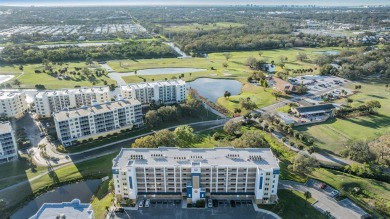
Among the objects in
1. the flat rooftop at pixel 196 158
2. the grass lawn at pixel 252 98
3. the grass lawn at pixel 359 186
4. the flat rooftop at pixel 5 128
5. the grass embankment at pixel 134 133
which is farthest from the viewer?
the grass lawn at pixel 252 98

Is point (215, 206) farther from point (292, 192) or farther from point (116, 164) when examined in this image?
point (116, 164)

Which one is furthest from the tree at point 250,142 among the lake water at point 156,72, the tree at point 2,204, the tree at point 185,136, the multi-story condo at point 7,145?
the lake water at point 156,72

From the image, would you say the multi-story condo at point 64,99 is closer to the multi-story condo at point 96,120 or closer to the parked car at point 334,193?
the multi-story condo at point 96,120

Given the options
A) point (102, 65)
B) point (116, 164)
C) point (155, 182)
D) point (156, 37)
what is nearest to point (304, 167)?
point (155, 182)

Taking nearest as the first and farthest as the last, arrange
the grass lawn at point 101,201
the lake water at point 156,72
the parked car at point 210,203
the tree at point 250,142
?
the grass lawn at point 101,201 → the parked car at point 210,203 → the tree at point 250,142 → the lake water at point 156,72

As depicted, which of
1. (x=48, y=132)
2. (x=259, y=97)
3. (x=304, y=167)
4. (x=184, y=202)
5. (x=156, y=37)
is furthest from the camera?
(x=156, y=37)

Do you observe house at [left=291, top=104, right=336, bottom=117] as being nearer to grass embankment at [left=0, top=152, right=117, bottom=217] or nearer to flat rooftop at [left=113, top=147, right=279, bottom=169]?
flat rooftop at [left=113, top=147, right=279, bottom=169]
